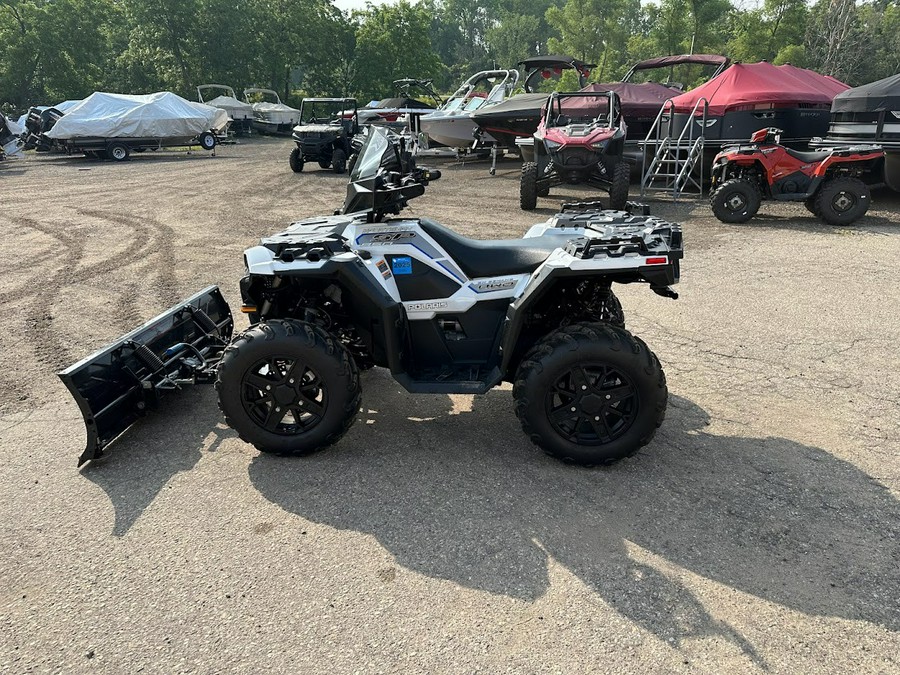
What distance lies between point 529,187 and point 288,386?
8.95 metres

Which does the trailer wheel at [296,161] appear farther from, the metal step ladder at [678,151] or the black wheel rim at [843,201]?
the black wheel rim at [843,201]

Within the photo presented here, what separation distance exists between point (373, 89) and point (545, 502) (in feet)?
175

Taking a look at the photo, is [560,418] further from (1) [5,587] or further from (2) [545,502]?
(1) [5,587]

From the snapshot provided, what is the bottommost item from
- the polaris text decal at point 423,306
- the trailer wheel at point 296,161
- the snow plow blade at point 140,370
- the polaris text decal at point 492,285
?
the snow plow blade at point 140,370

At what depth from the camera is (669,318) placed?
18.9ft

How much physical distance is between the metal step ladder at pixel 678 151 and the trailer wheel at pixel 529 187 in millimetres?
2365

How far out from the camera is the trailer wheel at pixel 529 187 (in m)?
11.5

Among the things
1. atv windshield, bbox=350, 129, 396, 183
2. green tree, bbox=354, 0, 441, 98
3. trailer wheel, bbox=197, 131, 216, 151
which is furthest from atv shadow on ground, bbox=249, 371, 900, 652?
green tree, bbox=354, 0, 441, 98

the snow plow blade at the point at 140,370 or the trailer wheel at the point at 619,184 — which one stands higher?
the trailer wheel at the point at 619,184

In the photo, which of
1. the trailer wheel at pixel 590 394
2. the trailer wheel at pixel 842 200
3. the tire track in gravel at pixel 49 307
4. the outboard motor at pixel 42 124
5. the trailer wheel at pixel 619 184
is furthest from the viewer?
the outboard motor at pixel 42 124

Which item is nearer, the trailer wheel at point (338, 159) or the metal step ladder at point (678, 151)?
the metal step ladder at point (678, 151)

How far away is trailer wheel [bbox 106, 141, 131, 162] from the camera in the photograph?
75.3 ft

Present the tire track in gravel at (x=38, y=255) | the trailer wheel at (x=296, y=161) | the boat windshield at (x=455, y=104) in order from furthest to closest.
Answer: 1. the boat windshield at (x=455, y=104)
2. the trailer wheel at (x=296, y=161)
3. the tire track in gravel at (x=38, y=255)

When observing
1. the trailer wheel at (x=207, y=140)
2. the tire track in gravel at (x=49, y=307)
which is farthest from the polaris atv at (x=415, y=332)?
the trailer wheel at (x=207, y=140)
